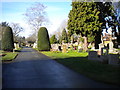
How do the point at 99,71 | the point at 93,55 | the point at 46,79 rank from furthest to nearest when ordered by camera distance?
1. the point at 93,55
2. the point at 99,71
3. the point at 46,79

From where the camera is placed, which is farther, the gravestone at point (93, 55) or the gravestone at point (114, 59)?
the gravestone at point (93, 55)

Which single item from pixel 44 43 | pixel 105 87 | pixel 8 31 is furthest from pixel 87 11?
pixel 105 87

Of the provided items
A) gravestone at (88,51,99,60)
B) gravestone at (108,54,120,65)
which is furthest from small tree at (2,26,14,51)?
gravestone at (108,54,120,65)

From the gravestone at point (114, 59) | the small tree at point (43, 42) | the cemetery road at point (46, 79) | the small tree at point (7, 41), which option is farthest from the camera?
the small tree at point (43, 42)

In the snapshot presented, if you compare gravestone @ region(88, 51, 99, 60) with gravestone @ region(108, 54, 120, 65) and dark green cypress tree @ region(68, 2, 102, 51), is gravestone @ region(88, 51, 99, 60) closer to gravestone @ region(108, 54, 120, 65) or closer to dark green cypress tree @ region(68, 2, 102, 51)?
gravestone @ region(108, 54, 120, 65)

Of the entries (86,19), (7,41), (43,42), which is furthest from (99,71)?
(86,19)

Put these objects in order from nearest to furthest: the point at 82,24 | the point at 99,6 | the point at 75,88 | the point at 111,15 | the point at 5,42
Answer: the point at 75,88 < the point at 5,42 < the point at 82,24 < the point at 99,6 < the point at 111,15

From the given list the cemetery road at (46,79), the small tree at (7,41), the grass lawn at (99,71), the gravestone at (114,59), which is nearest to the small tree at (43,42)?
the small tree at (7,41)

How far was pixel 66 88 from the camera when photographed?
586cm

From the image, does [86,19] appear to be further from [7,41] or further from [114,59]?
[114,59]

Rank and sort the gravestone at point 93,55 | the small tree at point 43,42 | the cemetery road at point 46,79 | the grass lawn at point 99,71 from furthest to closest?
the small tree at point 43,42
the gravestone at point 93,55
the grass lawn at point 99,71
the cemetery road at point 46,79

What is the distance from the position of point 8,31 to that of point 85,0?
17492mm

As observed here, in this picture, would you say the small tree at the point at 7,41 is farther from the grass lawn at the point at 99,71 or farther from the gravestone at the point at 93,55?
the grass lawn at the point at 99,71

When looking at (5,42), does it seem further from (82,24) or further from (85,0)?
(85,0)
